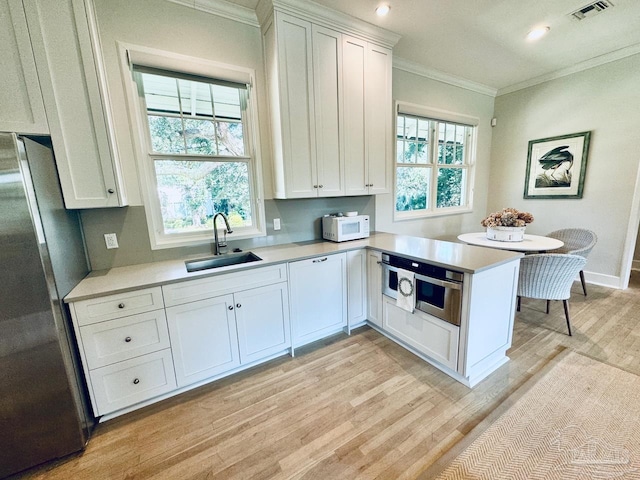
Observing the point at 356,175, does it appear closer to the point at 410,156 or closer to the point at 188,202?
the point at 410,156

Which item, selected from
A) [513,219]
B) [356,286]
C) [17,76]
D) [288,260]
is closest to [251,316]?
[288,260]

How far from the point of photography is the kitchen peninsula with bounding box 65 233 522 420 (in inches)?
64.1

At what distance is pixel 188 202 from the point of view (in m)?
2.30

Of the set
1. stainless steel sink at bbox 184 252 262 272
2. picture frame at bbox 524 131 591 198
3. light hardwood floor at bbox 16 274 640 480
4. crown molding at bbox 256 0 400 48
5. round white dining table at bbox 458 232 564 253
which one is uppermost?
crown molding at bbox 256 0 400 48

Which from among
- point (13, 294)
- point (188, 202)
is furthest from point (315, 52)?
point (13, 294)

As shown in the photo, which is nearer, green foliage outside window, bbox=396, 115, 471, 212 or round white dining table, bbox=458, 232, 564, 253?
round white dining table, bbox=458, 232, 564, 253

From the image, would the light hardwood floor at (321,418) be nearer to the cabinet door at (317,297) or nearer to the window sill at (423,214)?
the cabinet door at (317,297)

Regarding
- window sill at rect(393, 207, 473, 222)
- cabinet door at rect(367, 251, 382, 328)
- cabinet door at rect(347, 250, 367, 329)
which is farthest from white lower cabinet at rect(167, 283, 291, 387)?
window sill at rect(393, 207, 473, 222)

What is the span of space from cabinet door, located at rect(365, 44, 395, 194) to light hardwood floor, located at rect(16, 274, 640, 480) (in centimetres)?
175

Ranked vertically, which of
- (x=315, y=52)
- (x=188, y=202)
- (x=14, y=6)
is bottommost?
(x=188, y=202)

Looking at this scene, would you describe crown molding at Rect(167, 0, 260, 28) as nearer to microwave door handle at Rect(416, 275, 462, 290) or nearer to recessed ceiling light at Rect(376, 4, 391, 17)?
recessed ceiling light at Rect(376, 4, 391, 17)

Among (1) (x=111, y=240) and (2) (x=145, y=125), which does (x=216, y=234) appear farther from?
(2) (x=145, y=125)

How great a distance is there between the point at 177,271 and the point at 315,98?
187 centimetres

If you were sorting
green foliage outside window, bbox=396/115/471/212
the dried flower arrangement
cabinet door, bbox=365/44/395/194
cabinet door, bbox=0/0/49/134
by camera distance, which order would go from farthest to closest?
green foliage outside window, bbox=396/115/471/212 → the dried flower arrangement → cabinet door, bbox=365/44/395/194 → cabinet door, bbox=0/0/49/134
